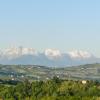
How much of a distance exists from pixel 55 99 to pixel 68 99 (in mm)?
5664

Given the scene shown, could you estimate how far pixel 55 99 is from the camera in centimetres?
19975

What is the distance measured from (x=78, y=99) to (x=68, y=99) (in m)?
4.37

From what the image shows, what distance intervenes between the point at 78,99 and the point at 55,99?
10019mm

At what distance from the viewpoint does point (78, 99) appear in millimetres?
199625

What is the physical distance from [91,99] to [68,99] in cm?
1061

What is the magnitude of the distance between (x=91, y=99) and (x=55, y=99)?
16021 millimetres

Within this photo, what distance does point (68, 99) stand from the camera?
199 meters

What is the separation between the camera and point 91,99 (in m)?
195

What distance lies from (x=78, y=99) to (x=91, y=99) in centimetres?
709
